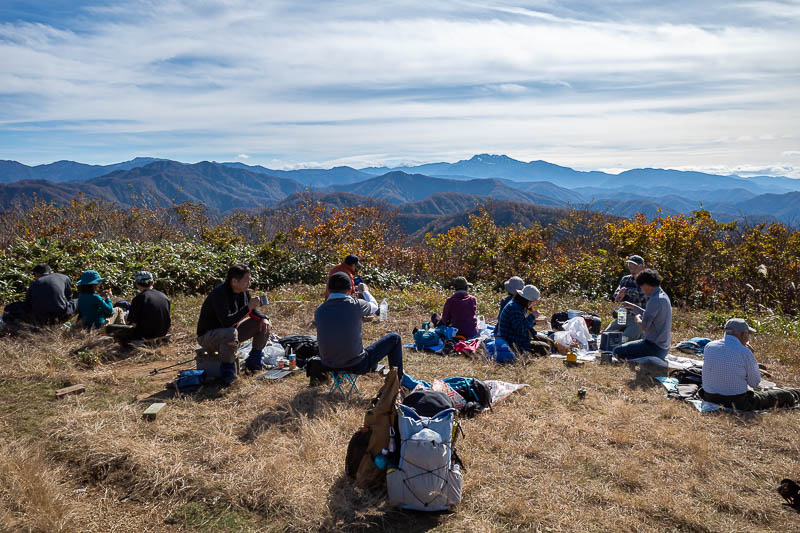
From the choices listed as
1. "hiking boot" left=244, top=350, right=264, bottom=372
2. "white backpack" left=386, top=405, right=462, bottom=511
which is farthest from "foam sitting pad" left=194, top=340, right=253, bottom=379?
"white backpack" left=386, top=405, right=462, bottom=511

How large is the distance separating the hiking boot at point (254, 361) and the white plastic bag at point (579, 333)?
5.07 meters

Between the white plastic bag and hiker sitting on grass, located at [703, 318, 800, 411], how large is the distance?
2.58 meters

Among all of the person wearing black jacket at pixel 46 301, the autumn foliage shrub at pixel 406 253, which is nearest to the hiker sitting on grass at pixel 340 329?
the person wearing black jacket at pixel 46 301

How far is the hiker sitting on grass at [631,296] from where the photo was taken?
7.77 metres

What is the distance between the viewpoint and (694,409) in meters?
5.40

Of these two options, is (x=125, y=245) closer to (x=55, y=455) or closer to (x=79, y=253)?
(x=79, y=253)

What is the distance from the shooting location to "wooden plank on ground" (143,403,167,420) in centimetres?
504

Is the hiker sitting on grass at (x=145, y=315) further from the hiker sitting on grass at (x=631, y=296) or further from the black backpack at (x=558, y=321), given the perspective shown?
the hiker sitting on grass at (x=631, y=296)

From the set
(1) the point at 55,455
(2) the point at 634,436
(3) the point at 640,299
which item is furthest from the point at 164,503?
(3) the point at 640,299

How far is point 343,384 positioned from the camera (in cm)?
608

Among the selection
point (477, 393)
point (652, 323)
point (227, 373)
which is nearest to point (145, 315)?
point (227, 373)

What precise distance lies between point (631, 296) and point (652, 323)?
4.64 ft

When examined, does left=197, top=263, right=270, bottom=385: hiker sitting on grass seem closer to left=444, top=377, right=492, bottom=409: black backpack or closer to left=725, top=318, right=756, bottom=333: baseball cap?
left=444, top=377, right=492, bottom=409: black backpack

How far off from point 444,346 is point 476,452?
10.8ft
